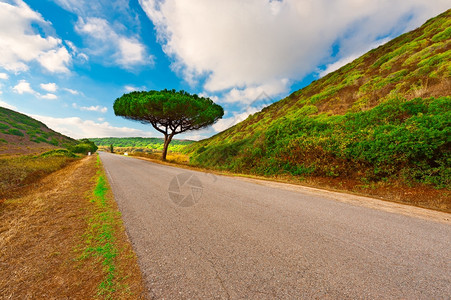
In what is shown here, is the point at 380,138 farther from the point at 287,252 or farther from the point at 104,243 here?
the point at 104,243

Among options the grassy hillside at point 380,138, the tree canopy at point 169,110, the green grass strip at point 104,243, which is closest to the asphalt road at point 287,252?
the green grass strip at point 104,243

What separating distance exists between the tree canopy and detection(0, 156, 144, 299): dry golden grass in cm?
1619

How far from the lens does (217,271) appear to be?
2.21 m

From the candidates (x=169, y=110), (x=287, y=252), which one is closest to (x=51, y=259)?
(x=287, y=252)

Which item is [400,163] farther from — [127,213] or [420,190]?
[127,213]

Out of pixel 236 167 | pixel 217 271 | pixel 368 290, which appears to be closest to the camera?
pixel 368 290

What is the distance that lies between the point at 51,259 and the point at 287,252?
3486 mm

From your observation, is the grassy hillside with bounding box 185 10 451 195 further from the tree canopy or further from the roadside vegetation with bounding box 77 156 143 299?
the roadside vegetation with bounding box 77 156 143 299

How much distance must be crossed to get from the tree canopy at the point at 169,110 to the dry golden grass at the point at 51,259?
53.1ft

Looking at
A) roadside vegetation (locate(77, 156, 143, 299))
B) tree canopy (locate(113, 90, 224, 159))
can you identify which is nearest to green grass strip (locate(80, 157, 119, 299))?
roadside vegetation (locate(77, 156, 143, 299))

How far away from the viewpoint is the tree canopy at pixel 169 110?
62.0ft

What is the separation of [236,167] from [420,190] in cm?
1020

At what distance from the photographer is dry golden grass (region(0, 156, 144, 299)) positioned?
6.15 ft

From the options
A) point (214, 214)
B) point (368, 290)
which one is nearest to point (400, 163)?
point (368, 290)
